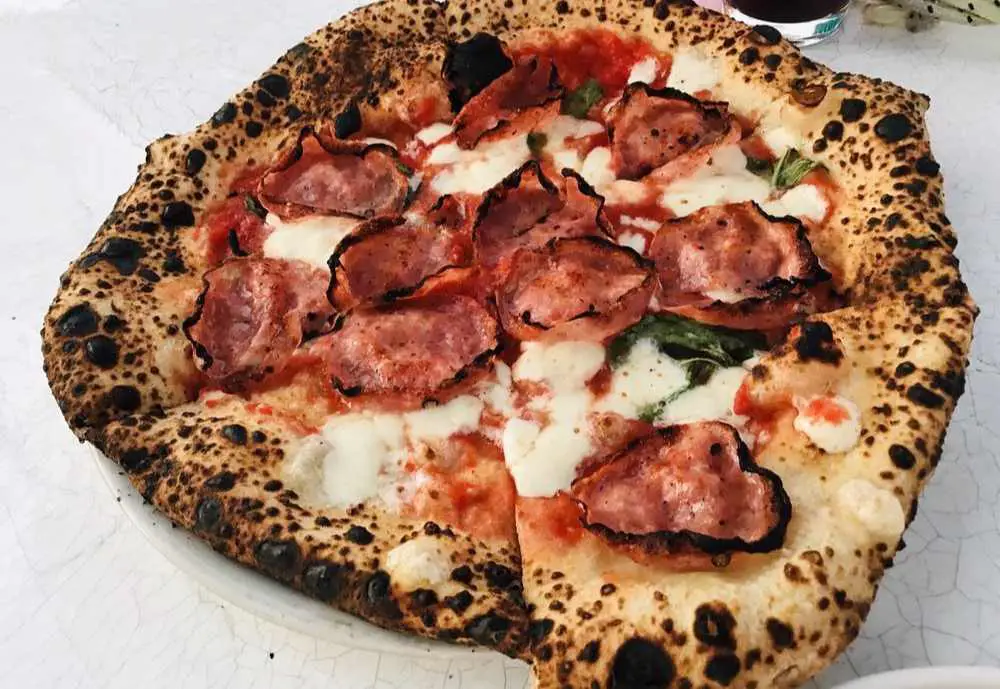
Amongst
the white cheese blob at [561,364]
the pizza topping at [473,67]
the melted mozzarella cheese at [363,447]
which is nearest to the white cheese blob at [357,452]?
the melted mozzarella cheese at [363,447]

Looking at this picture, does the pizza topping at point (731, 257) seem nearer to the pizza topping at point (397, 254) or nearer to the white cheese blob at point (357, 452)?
the pizza topping at point (397, 254)

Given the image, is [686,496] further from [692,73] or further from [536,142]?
[692,73]

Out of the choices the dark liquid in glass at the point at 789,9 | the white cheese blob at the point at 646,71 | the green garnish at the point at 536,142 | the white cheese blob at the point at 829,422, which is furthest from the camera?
the dark liquid in glass at the point at 789,9

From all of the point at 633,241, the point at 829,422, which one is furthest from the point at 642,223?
the point at 829,422

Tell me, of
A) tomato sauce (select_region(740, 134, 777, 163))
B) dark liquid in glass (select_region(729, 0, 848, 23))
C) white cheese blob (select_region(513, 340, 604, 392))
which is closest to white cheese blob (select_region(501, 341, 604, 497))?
white cheese blob (select_region(513, 340, 604, 392))

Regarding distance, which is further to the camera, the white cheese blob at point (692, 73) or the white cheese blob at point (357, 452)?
the white cheese blob at point (692, 73)

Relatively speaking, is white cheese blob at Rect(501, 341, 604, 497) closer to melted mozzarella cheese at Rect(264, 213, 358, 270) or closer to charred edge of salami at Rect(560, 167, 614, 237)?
charred edge of salami at Rect(560, 167, 614, 237)
